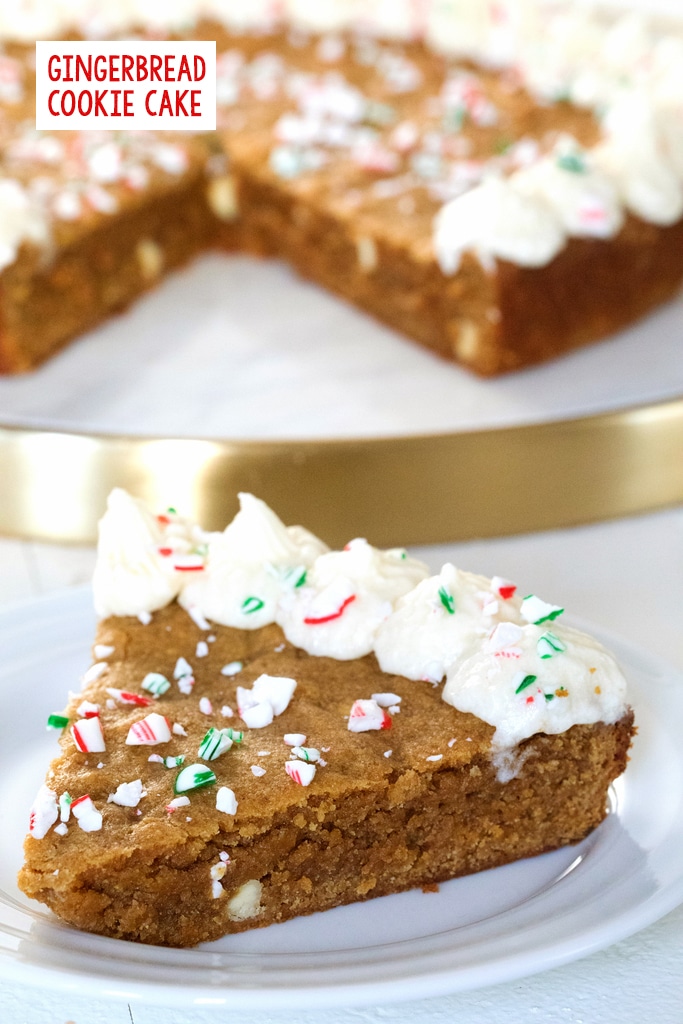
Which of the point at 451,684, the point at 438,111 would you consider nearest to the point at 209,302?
the point at 438,111

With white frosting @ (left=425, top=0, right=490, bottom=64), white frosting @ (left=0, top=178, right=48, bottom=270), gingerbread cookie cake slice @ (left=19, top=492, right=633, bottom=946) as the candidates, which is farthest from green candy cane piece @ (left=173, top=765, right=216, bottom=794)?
white frosting @ (left=425, top=0, right=490, bottom=64)

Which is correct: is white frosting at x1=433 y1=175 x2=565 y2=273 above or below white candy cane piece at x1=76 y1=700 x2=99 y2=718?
above

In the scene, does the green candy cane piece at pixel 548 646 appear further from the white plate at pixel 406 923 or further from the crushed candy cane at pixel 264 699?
the crushed candy cane at pixel 264 699

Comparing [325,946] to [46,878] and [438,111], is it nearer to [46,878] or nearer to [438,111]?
[46,878]

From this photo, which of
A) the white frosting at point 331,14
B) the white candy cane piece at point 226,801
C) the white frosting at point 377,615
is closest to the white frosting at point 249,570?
the white frosting at point 377,615

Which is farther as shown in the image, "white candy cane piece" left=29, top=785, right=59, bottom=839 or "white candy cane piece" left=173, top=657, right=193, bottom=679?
"white candy cane piece" left=173, top=657, right=193, bottom=679

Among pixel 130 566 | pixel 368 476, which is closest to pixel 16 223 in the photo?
pixel 368 476

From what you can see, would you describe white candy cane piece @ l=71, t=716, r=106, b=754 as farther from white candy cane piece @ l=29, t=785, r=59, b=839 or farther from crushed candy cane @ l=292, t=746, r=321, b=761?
crushed candy cane @ l=292, t=746, r=321, b=761

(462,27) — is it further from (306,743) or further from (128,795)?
(128,795)
